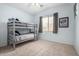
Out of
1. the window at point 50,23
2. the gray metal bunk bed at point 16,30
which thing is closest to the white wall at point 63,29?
the window at point 50,23

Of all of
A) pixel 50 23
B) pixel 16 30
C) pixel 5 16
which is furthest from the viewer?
pixel 16 30

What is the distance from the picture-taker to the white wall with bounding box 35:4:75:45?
186cm

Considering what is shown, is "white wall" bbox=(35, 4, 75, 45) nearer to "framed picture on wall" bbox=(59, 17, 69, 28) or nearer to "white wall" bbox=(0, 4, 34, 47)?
"framed picture on wall" bbox=(59, 17, 69, 28)

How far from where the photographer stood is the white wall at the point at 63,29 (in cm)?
186

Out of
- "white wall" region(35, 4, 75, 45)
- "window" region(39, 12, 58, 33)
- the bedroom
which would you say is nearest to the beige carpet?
the bedroom

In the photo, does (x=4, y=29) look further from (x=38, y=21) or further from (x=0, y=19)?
(x=38, y=21)

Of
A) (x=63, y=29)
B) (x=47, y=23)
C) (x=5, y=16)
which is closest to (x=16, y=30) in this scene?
(x=5, y=16)

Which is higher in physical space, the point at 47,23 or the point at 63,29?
the point at 47,23

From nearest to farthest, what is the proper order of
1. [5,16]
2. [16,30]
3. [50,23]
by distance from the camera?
[5,16], [50,23], [16,30]

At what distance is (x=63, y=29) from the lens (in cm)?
203

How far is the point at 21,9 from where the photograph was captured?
1.88m

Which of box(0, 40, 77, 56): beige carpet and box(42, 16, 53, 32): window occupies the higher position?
box(42, 16, 53, 32): window

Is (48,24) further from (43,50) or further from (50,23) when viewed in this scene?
(43,50)

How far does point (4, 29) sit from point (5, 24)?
0.47 ft
